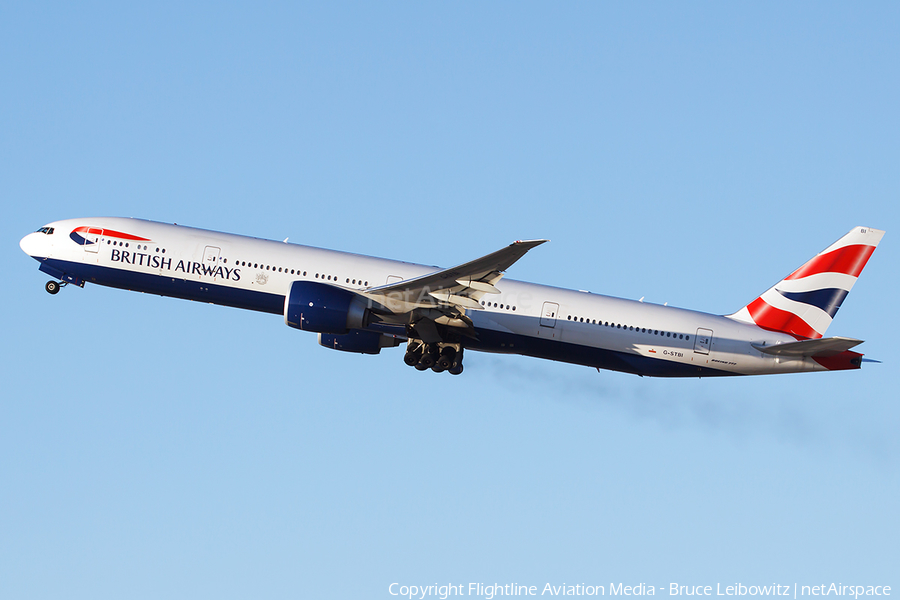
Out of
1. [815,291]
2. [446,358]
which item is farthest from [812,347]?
[446,358]

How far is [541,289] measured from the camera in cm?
3684

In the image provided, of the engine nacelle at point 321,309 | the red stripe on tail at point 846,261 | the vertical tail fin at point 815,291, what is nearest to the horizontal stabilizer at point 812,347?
the vertical tail fin at point 815,291

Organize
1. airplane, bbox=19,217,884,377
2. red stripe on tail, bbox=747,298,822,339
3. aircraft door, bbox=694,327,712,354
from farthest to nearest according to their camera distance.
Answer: red stripe on tail, bbox=747,298,822,339 < aircraft door, bbox=694,327,712,354 < airplane, bbox=19,217,884,377

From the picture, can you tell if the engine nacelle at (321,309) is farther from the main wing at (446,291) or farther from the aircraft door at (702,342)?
the aircraft door at (702,342)

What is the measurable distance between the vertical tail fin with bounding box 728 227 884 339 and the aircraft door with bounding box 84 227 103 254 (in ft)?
84.9

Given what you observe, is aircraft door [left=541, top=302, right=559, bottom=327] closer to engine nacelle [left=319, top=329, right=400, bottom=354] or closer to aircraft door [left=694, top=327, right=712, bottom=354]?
aircraft door [left=694, top=327, right=712, bottom=354]

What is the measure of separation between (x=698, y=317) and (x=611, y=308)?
366 cm

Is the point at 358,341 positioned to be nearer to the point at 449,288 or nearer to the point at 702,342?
the point at 449,288

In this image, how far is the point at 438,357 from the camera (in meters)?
36.9

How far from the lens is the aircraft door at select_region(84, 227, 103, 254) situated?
37625mm

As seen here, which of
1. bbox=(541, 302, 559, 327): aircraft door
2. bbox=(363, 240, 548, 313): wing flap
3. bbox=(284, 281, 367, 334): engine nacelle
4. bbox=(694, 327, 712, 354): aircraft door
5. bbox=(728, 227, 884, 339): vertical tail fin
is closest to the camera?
bbox=(363, 240, 548, 313): wing flap

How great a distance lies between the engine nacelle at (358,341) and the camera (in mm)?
39500

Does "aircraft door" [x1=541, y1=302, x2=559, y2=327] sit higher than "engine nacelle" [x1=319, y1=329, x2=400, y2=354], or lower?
higher

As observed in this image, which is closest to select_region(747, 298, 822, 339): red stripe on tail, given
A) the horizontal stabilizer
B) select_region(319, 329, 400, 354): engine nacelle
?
the horizontal stabilizer
